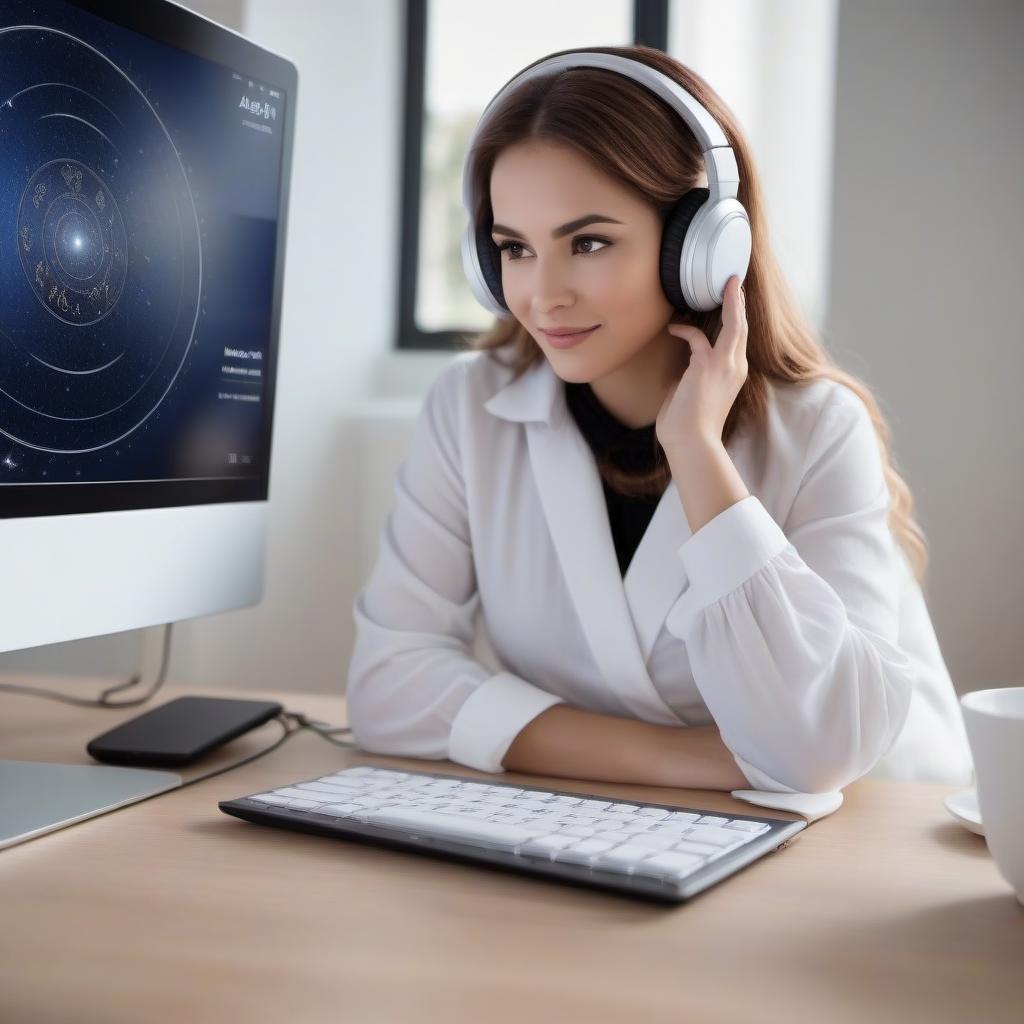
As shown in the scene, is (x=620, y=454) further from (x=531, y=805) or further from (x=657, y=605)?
(x=531, y=805)

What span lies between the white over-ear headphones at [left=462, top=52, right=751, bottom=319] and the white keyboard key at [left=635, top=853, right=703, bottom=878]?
0.60 metres

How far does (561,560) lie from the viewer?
1.24 m

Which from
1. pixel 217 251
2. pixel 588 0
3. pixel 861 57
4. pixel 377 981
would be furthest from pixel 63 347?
pixel 588 0

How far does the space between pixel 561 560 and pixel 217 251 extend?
1.53 feet

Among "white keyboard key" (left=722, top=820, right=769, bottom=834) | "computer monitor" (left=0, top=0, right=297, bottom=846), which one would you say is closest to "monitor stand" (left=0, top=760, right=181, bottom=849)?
"computer monitor" (left=0, top=0, right=297, bottom=846)

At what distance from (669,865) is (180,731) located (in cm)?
58

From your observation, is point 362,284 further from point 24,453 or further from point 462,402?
point 24,453

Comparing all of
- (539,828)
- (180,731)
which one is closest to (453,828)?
(539,828)

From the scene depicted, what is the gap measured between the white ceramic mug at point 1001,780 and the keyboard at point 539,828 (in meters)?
0.15

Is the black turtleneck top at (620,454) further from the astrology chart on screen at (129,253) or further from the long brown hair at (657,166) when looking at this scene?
the astrology chart on screen at (129,253)

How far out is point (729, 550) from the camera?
101cm

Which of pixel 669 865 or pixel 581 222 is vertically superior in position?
pixel 581 222

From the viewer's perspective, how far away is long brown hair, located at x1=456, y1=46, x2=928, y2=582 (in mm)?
1136

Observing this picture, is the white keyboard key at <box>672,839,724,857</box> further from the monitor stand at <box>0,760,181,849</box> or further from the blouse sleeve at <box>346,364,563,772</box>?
the monitor stand at <box>0,760,181,849</box>
